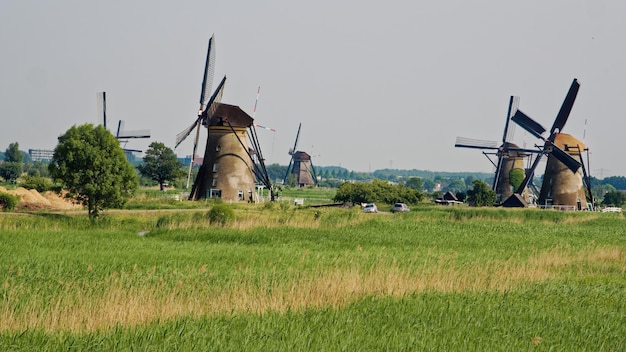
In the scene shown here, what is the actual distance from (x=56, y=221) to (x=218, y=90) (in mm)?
26509

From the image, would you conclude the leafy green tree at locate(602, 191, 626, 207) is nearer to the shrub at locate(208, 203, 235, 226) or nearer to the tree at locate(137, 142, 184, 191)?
the tree at locate(137, 142, 184, 191)

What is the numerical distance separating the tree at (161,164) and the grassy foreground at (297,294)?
5633 cm

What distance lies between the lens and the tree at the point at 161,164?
289 feet

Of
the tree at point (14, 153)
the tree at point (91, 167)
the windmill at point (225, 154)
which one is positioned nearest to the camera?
the tree at point (91, 167)

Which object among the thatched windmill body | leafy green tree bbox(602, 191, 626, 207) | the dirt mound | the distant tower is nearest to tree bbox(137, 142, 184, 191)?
the dirt mound

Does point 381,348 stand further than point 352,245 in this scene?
No

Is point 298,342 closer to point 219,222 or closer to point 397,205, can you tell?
point 219,222

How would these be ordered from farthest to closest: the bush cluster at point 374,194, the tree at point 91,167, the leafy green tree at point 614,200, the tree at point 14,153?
the tree at point 14,153, the leafy green tree at point 614,200, the bush cluster at point 374,194, the tree at point 91,167

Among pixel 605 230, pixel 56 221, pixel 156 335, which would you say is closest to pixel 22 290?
pixel 156 335

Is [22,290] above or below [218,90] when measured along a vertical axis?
below

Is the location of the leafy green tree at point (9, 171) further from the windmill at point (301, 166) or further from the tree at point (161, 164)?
the windmill at point (301, 166)

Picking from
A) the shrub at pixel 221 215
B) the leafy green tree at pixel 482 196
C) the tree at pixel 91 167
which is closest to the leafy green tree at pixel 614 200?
the leafy green tree at pixel 482 196

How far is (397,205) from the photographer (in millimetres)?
62906

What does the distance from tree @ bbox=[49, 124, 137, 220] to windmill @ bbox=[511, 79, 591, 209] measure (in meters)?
43.6
